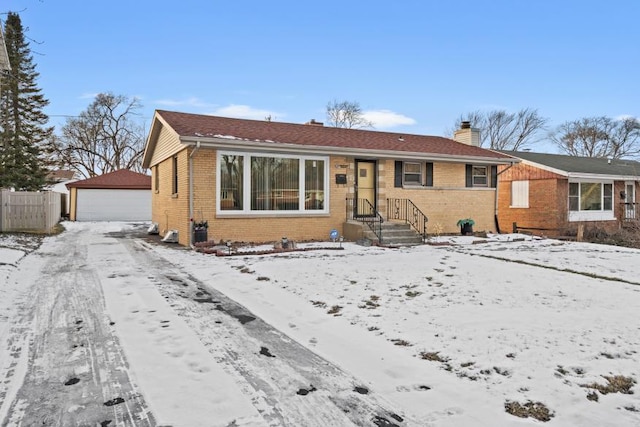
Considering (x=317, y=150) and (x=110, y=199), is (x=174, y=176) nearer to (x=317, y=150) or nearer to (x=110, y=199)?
(x=317, y=150)

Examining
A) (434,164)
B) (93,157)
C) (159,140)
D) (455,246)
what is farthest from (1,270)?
(93,157)

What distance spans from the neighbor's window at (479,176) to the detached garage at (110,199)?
20.6 meters

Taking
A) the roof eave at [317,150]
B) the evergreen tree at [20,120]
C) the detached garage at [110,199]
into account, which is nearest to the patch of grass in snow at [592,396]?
the roof eave at [317,150]

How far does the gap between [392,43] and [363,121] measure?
84.4ft

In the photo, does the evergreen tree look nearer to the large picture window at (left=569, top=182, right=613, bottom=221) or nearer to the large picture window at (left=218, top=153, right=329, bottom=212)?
the large picture window at (left=218, top=153, right=329, bottom=212)

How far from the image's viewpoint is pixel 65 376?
3.40 m

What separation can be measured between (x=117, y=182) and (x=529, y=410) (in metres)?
28.7

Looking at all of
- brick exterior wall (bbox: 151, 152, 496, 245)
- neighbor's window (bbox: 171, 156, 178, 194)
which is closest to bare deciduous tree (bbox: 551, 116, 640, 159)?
brick exterior wall (bbox: 151, 152, 496, 245)

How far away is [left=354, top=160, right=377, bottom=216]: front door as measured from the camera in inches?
567

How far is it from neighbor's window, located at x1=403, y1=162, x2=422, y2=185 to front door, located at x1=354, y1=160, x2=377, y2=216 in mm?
1332

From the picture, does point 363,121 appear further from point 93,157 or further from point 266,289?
point 266,289

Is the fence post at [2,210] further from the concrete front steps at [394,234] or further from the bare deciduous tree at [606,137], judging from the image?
the bare deciduous tree at [606,137]

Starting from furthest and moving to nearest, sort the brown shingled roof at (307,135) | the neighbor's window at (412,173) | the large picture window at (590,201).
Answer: the large picture window at (590,201)
the neighbor's window at (412,173)
the brown shingled roof at (307,135)

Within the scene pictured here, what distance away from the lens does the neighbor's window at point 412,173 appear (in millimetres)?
15195
